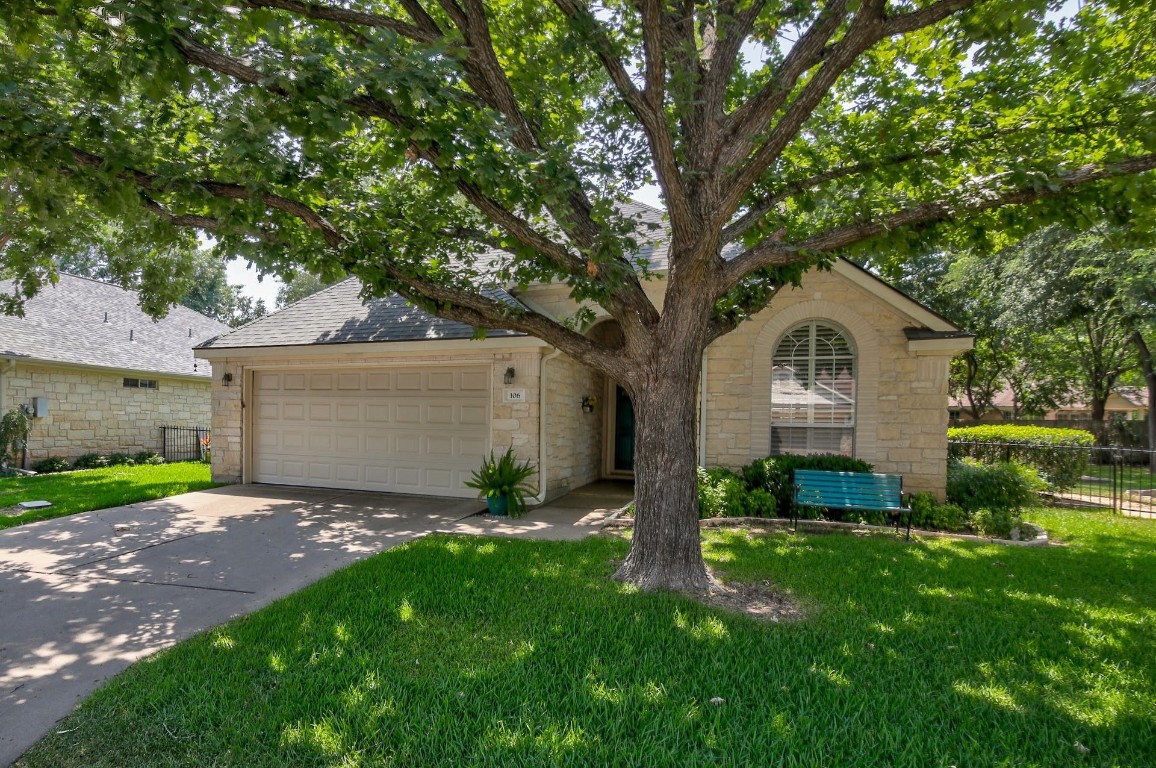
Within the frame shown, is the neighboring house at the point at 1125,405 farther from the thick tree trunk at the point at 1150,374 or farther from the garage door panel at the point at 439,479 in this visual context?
the garage door panel at the point at 439,479

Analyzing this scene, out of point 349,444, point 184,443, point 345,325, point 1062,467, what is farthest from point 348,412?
point 1062,467

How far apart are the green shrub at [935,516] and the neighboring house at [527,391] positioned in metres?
0.49

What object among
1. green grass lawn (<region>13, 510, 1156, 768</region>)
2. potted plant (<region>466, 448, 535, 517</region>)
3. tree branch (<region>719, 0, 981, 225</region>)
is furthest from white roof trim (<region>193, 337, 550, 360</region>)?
green grass lawn (<region>13, 510, 1156, 768</region>)

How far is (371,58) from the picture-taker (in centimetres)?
360

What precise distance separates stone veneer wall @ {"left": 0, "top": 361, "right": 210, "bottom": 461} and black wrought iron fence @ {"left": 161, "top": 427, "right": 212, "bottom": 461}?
8.3 inches

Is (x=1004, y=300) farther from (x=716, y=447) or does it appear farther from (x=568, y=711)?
(x=568, y=711)

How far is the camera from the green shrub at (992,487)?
8.52 metres

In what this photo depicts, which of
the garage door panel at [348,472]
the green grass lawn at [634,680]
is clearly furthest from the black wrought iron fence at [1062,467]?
the garage door panel at [348,472]

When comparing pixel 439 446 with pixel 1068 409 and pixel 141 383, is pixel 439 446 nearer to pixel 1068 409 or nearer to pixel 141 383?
pixel 141 383

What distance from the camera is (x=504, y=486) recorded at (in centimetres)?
861

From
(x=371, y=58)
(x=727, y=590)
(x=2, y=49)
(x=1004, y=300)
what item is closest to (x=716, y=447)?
(x=727, y=590)

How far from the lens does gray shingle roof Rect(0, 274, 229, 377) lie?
13672 millimetres

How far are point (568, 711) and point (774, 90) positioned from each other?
4.90m

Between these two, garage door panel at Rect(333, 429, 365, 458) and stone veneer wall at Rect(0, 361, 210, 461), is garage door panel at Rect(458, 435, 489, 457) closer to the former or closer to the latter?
garage door panel at Rect(333, 429, 365, 458)
